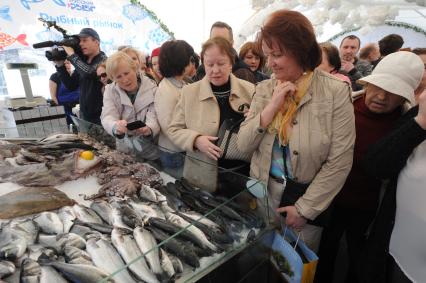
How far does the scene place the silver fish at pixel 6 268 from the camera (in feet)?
3.05

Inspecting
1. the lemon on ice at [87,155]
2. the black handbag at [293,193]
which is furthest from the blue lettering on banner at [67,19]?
the black handbag at [293,193]

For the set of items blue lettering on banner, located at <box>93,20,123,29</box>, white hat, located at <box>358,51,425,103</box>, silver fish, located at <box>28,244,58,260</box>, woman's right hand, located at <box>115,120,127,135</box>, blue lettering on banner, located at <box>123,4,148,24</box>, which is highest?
blue lettering on banner, located at <box>123,4,148,24</box>

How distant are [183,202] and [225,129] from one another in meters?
0.45

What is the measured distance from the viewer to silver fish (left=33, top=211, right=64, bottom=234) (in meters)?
1.20

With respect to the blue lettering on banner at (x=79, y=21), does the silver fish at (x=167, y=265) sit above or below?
below

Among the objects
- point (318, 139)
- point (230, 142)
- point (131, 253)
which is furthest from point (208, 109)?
point (131, 253)

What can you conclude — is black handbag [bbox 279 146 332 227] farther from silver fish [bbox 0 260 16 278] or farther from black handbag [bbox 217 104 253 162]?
silver fish [bbox 0 260 16 278]

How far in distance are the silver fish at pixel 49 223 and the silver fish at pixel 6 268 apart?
0.75 feet

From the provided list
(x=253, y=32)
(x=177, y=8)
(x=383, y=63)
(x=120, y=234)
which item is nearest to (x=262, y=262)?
(x=120, y=234)

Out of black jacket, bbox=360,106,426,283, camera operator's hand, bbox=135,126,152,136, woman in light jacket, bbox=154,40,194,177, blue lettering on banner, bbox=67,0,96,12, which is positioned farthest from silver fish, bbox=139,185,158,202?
blue lettering on banner, bbox=67,0,96,12

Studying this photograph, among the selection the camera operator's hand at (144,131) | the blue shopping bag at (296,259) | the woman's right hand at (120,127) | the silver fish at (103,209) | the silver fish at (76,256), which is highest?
the woman's right hand at (120,127)

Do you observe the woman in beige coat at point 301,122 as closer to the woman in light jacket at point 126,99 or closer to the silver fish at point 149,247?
the silver fish at point 149,247

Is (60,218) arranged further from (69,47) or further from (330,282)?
(69,47)

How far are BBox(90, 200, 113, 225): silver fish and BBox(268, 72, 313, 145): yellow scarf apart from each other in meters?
0.87
